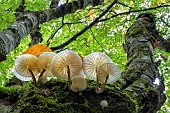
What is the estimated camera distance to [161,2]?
7.62m

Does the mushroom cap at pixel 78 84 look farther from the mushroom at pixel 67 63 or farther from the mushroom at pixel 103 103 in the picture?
the mushroom at pixel 103 103

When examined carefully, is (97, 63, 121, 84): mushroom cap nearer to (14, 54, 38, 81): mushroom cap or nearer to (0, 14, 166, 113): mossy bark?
(0, 14, 166, 113): mossy bark

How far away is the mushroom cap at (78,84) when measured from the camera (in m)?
1.64

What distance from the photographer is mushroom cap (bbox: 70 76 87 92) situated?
5.40 ft

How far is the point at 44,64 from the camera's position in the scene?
1.69 meters

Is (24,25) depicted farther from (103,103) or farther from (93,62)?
(103,103)

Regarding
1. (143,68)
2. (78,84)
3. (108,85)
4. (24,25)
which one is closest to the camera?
(78,84)

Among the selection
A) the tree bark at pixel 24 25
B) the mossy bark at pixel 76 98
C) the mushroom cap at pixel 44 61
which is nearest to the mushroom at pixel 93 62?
the mossy bark at pixel 76 98

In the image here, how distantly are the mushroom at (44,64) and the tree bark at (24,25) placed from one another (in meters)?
1.69

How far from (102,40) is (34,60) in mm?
6742

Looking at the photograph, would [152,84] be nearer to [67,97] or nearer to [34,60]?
[67,97]

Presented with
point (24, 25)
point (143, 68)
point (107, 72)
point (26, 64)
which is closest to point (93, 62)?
point (107, 72)

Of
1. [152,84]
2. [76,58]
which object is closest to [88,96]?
[76,58]

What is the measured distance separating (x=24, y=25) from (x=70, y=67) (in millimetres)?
2757
